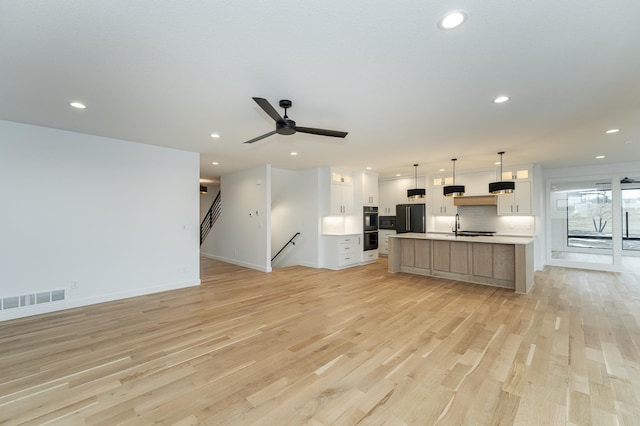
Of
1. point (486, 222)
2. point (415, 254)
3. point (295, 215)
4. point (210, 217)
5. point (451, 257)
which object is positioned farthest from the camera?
point (210, 217)

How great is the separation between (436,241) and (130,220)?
6.44 metres

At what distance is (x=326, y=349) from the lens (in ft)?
9.39

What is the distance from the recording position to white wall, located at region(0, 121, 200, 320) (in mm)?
3922

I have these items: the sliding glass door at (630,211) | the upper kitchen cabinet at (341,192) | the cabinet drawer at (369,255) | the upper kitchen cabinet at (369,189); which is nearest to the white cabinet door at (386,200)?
the upper kitchen cabinet at (369,189)

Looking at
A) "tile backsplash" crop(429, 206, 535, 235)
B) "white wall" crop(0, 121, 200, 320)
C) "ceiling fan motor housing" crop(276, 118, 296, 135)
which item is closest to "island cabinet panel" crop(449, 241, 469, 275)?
"tile backsplash" crop(429, 206, 535, 235)

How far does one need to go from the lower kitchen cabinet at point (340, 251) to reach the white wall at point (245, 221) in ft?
5.23

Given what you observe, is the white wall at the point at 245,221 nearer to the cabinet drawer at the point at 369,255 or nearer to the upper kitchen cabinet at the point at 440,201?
the cabinet drawer at the point at 369,255

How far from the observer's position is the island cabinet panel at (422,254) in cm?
647

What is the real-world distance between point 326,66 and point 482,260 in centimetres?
524

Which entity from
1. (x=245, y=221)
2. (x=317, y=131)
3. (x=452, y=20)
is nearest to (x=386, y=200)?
(x=245, y=221)

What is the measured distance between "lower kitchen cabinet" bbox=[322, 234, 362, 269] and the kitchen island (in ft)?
3.80

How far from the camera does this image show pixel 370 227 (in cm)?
831

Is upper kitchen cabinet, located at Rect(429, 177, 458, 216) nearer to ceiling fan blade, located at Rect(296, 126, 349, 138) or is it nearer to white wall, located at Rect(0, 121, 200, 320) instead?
ceiling fan blade, located at Rect(296, 126, 349, 138)

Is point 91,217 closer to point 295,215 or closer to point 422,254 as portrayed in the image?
point 295,215
